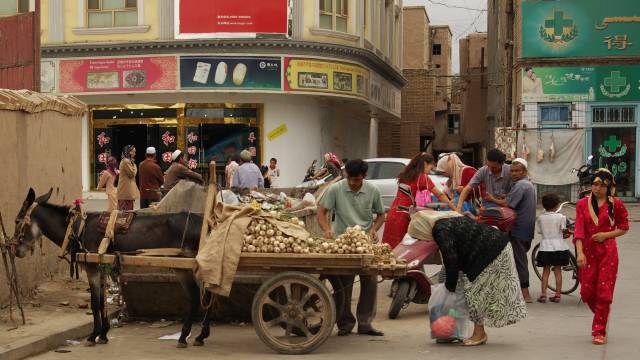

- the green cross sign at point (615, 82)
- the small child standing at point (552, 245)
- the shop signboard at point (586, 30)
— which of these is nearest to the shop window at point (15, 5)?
the shop signboard at point (586, 30)

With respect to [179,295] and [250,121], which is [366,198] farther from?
[250,121]

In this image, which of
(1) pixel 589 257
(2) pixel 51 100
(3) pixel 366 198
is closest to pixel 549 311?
(1) pixel 589 257

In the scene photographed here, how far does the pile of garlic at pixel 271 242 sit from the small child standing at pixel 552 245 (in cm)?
415

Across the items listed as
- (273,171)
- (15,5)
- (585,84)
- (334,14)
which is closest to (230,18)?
(334,14)

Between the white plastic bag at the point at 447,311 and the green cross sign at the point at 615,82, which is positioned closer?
the white plastic bag at the point at 447,311

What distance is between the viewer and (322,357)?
796cm

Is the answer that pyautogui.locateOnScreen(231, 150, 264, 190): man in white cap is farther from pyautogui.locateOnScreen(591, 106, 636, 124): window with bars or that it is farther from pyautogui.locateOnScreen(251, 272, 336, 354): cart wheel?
pyautogui.locateOnScreen(591, 106, 636, 124): window with bars

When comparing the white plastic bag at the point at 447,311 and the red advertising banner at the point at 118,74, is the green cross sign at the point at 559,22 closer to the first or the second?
the red advertising banner at the point at 118,74

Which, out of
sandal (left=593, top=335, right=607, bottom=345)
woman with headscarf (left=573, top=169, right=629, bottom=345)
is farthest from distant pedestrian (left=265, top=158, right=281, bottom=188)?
sandal (left=593, top=335, right=607, bottom=345)

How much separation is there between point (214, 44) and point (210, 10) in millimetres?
1079


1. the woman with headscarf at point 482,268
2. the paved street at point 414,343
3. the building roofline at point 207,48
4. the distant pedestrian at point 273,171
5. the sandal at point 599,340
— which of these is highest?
the building roofline at point 207,48

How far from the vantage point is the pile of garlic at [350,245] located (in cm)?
793

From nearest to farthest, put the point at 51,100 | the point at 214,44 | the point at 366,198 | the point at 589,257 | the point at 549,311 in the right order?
the point at 589,257 → the point at 366,198 → the point at 549,311 → the point at 51,100 → the point at 214,44

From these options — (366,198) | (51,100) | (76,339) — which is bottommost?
(76,339)
